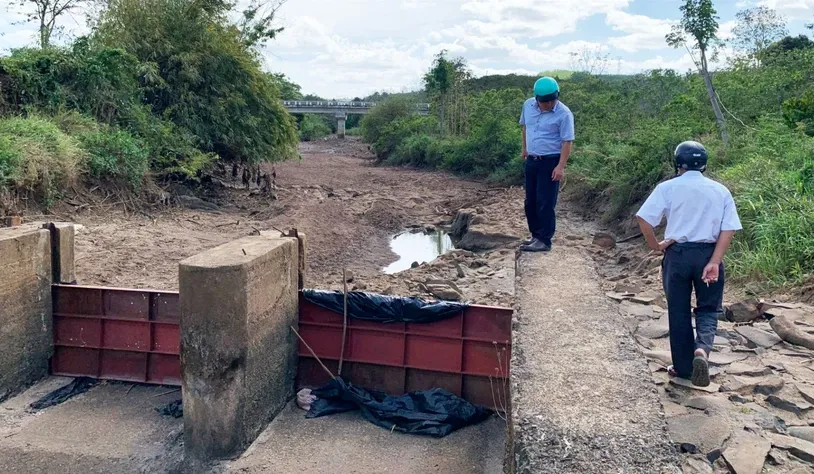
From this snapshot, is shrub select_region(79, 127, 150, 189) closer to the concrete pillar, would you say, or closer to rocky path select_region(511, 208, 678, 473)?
rocky path select_region(511, 208, 678, 473)

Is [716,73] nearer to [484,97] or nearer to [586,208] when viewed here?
[586,208]

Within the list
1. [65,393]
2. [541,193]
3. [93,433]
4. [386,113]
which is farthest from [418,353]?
[386,113]

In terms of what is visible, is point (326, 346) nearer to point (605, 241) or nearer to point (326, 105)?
point (605, 241)

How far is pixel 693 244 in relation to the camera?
489cm

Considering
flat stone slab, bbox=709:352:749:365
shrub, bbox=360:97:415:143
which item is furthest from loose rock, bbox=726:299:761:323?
shrub, bbox=360:97:415:143

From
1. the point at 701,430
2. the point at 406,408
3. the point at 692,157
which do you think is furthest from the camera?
the point at 406,408

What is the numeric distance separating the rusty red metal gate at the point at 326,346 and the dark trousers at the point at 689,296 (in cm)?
200

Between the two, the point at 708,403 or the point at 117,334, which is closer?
the point at 708,403

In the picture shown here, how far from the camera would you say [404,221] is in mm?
21328

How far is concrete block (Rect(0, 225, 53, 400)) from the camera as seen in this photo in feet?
24.6

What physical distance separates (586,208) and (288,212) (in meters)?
8.01

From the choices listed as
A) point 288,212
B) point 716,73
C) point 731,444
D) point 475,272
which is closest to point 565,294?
point 731,444

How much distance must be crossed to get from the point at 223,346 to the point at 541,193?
10.9 feet

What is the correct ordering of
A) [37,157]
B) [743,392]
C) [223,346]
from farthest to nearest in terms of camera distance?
[37,157], [223,346], [743,392]
